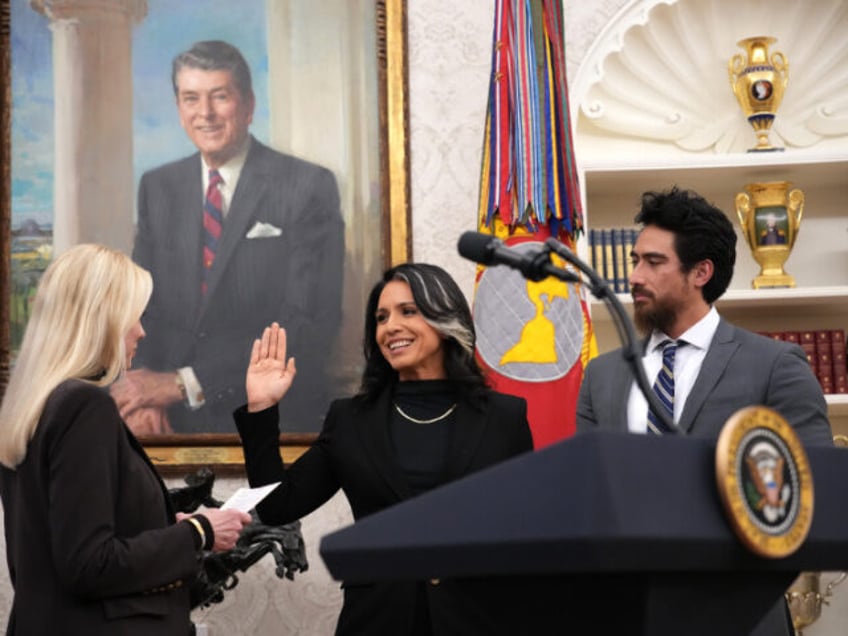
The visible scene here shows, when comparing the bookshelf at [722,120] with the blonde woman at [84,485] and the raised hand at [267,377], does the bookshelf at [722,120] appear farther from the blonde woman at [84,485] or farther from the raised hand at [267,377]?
the blonde woman at [84,485]

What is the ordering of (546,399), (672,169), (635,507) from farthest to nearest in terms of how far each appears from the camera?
(672,169)
(546,399)
(635,507)

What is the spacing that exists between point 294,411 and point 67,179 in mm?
1310

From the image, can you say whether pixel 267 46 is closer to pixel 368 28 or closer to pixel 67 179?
pixel 368 28

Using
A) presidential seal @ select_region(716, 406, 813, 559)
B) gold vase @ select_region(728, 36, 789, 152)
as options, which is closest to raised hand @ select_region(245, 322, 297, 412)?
presidential seal @ select_region(716, 406, 813, 559)

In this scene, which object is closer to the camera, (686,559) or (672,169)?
(686,559)

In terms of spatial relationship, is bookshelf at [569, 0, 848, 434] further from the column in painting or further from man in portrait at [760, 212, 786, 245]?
the column in painting

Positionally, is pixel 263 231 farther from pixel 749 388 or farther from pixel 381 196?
pixel 749 388

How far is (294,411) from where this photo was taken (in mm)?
4828

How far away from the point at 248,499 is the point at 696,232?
4.08 ft

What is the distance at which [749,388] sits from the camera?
268cm

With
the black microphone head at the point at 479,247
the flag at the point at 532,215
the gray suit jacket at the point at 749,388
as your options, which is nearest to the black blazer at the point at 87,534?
the black microphone head at the point at 479,247

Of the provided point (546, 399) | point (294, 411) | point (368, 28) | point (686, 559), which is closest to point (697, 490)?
point (686, 559)

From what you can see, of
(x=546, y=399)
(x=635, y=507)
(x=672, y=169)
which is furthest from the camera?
(x=672, y=169)

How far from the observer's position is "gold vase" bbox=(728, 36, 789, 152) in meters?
4.77
